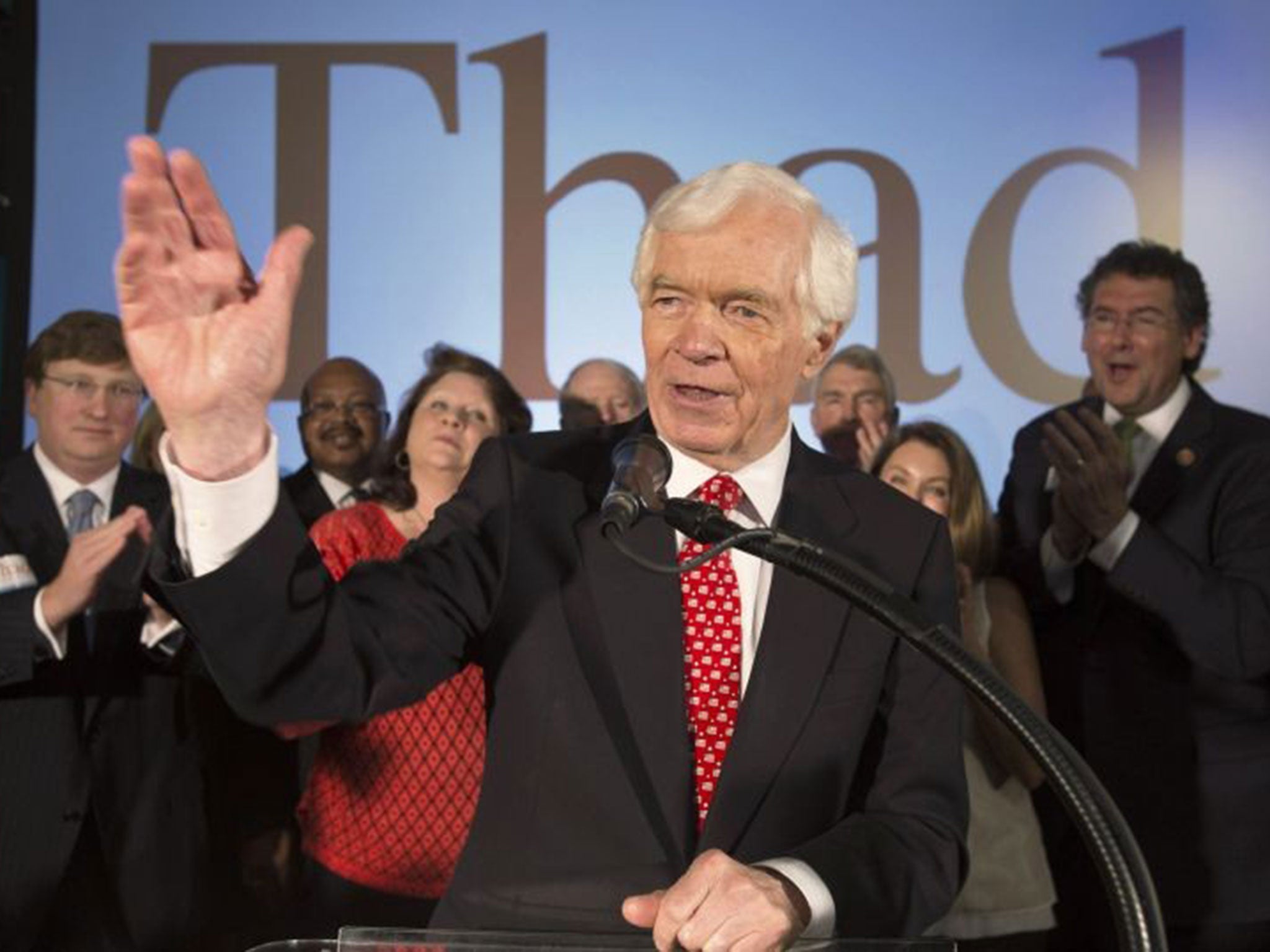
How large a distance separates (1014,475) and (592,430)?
5.96 feet

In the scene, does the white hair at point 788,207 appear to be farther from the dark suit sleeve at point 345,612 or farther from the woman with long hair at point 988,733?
the woman with long hair at point 988,733

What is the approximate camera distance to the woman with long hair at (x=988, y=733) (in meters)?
3.19

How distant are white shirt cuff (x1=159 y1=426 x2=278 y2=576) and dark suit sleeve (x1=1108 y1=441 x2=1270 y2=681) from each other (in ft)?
6.39

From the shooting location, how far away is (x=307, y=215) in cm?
475

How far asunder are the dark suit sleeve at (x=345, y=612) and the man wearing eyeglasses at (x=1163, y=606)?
1543 millimetres

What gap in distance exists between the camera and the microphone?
55.4 inches

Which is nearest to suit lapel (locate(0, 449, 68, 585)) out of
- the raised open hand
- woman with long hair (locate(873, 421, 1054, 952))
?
woman with long hair (locate(873, 421, 1054, 952))

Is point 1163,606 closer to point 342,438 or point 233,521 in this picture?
point 342,438

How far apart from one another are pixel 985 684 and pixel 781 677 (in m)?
0.67

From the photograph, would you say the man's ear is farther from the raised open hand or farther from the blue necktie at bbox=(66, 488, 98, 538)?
the blue necktie at bbox=(66, 488, 98, 538)

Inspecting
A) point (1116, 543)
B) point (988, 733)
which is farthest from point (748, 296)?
point (988, 733)

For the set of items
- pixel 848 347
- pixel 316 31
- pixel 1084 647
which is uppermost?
pixel 316 31

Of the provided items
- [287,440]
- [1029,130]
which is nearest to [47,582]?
[287,440]

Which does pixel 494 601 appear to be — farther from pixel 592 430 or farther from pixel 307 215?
pixel 307 215
